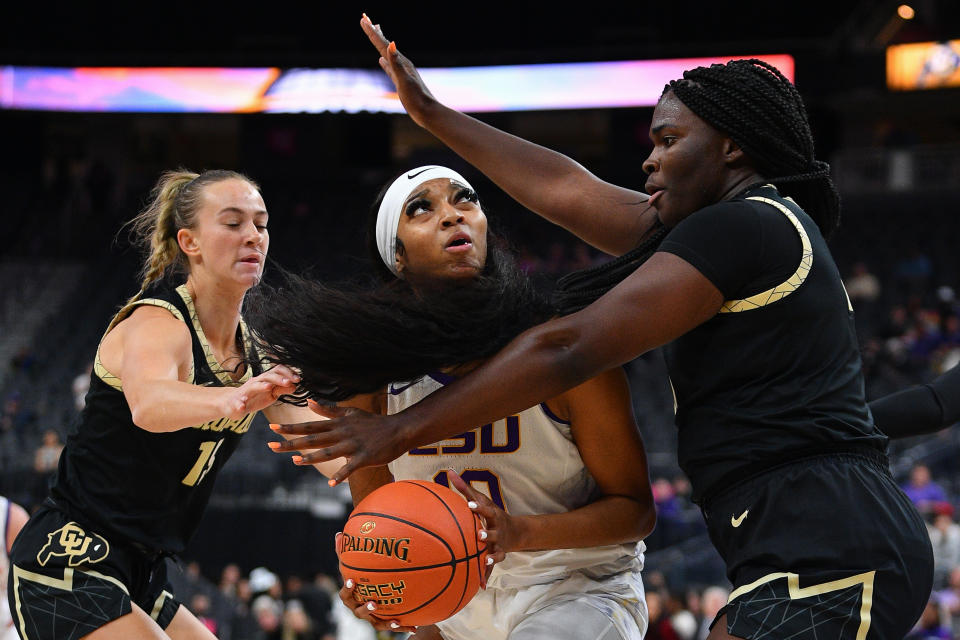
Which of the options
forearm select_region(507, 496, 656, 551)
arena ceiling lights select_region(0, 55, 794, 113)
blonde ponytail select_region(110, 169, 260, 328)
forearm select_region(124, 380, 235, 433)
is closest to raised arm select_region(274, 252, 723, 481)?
forearm select_region(507, 496, 656, 551)

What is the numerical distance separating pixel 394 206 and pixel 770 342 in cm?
126

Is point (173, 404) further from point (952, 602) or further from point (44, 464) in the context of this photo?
point (44, 464)

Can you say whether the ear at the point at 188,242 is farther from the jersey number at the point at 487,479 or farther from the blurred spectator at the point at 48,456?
the blurred spectator at the point at 48,456

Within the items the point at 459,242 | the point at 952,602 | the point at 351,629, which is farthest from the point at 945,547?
the point at 459,242

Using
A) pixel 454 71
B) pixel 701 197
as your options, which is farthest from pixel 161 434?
pixel 454 71

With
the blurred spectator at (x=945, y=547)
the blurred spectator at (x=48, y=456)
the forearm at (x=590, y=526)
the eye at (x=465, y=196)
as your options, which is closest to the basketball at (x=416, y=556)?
the forearm at (x=590, y=526)

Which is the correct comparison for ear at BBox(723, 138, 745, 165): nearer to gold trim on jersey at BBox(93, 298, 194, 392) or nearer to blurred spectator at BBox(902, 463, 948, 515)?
gold trim on jersey at BBox(93, 298, 194, 392)

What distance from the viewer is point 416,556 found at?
2.51 metres

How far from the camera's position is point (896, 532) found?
93.3 inches

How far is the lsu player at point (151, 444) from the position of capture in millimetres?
3361

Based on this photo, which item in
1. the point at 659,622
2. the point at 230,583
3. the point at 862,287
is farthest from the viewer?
the point at 862,287

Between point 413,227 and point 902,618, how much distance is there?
165 cm

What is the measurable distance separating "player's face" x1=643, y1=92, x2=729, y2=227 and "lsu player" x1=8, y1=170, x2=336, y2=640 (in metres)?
1.32

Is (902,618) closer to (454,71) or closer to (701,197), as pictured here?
(701,197)
